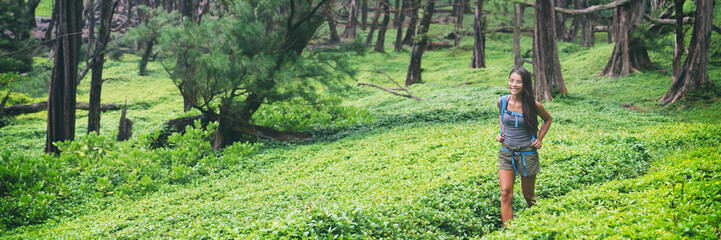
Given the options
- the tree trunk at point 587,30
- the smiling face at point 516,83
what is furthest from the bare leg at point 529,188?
the tree trunk at point 587,30

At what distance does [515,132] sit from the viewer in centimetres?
493

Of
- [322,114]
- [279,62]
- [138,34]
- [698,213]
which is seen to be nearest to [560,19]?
[322,114]

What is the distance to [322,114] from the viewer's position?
13.7 meters

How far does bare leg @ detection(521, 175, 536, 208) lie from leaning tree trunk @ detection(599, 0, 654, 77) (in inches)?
546

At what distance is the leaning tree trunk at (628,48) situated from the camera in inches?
640

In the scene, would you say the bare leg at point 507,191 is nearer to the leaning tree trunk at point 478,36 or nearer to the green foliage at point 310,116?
the green foliage at point 310,116

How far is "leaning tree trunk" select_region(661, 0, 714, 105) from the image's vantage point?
12.1 meters

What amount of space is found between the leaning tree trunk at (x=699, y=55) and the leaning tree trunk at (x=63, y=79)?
1543 cm

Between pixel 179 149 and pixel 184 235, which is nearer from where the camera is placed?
pixel 184 235

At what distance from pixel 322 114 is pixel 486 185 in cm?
822

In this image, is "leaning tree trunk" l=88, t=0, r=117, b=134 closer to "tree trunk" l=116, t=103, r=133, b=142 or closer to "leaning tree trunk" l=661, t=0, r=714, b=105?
"tree trunk" l=116, t=103, r=133, b=142

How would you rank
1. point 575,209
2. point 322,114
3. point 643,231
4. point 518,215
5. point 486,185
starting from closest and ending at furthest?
point 643,231, point 575,209, point 518,215, point 486,185, point 322,114

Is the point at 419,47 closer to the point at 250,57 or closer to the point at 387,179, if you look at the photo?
the point at 250,57

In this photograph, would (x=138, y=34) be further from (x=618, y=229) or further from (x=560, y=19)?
(x=560, y=19)
